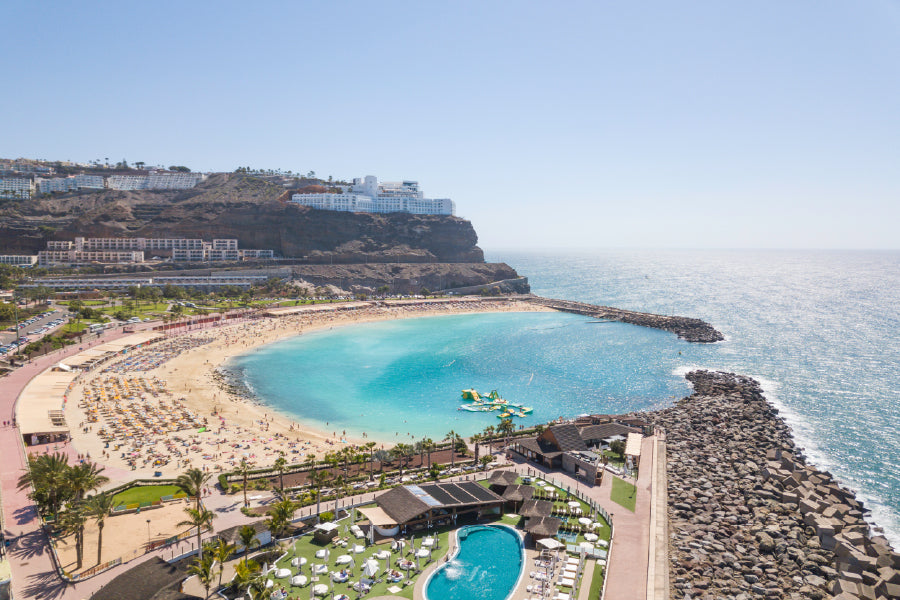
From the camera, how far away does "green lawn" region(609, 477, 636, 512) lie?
31908 mm

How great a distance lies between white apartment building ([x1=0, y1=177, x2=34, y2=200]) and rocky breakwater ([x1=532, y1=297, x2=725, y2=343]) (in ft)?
567

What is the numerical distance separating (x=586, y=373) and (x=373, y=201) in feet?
396

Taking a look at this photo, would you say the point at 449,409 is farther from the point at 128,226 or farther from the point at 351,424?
the point at 128,226

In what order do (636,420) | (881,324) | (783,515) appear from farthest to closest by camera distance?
(881,324) → (636,420) → (783,515)

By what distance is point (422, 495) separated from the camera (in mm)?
30219

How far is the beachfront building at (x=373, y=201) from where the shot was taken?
167 metres

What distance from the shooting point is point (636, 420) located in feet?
155

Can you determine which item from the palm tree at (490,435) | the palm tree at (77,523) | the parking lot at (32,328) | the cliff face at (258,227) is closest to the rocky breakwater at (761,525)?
the palm tree at (490,435)

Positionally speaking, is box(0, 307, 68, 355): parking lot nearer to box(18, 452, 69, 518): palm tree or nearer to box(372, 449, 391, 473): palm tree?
box(18, 452, 69, 518): palm tree

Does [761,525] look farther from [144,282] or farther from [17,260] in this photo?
[17,260]

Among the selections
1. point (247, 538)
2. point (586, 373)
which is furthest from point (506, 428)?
point (586, 373)

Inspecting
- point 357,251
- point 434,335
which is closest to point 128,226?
point 357,251

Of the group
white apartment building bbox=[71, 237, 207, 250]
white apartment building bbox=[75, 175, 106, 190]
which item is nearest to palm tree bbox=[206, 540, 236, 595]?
white apartment building bbox=[71, 237, 207, 250]

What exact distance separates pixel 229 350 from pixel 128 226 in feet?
297
